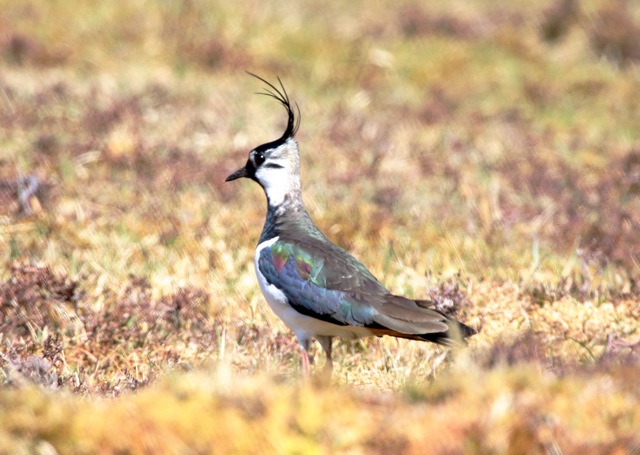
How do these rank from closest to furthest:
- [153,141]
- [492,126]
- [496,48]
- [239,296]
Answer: [239,296] < [153,141] < [492,126] < [496,48]

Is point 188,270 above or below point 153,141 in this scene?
above

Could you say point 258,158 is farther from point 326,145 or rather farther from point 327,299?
point 326,145

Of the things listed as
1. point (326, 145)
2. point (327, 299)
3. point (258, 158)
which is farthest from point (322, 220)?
point (327, 299)

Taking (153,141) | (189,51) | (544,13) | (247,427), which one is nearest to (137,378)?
(247,427)

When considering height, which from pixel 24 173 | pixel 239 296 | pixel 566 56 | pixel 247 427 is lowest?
pixel 566 56

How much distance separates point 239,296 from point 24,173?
3.03 metres

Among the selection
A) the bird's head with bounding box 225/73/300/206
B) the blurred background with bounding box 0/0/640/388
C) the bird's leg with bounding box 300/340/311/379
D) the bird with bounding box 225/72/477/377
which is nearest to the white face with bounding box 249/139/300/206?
the bird's head with bounding box 225/73/300/206

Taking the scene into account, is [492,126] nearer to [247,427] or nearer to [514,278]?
[514,278]

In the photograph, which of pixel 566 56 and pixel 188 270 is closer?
pixel 188 270

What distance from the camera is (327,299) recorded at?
4855 mm

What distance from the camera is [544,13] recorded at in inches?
647

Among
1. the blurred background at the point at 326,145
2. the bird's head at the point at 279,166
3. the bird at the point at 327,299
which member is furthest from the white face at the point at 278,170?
the blurred background at the point at 326,145

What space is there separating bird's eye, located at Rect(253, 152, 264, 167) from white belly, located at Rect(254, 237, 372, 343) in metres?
0.93

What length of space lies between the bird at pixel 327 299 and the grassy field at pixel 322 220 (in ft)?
0.76
